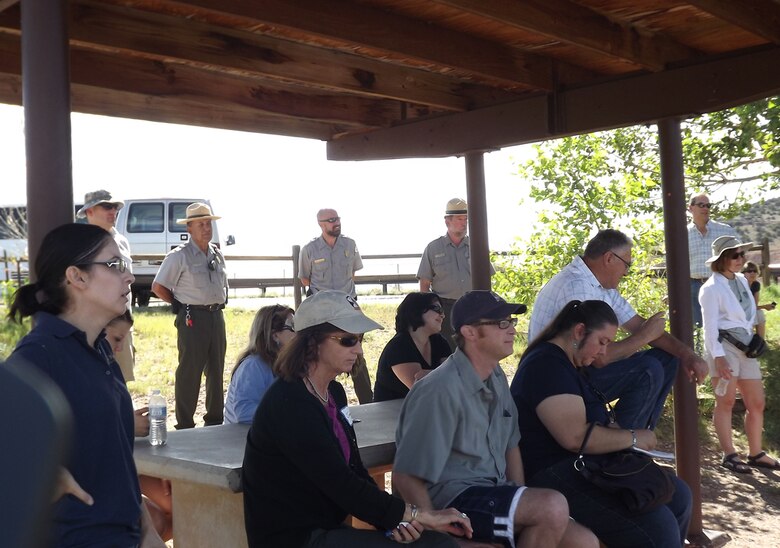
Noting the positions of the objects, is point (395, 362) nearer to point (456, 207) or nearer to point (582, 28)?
point (582, 28)

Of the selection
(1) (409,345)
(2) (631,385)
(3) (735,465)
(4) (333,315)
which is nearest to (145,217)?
(3) (735,465)

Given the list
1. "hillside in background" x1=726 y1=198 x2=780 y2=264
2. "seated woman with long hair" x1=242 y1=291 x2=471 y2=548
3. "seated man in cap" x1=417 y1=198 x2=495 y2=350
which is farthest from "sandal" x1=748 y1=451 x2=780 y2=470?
"hillside in background" x1=726 y1=198 x2=780 y2=264

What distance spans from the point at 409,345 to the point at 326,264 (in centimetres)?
271

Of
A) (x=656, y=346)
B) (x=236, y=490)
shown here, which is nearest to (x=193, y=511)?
(x=236, y=490)

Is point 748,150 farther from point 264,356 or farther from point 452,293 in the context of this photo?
point 264,356

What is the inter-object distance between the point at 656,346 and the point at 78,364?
3.30 meters

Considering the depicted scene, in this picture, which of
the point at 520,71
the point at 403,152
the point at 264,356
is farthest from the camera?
the point at 403,152

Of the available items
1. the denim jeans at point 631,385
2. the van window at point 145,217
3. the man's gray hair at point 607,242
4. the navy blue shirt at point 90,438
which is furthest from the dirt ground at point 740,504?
the van window at point 145,217

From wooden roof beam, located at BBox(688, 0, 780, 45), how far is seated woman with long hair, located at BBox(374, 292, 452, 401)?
86.8 inches

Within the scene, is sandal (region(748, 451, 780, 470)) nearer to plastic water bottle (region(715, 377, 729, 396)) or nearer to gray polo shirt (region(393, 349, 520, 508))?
plastic water bottle (region(715, 377, 729, 396))

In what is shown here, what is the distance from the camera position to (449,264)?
789 centimetres

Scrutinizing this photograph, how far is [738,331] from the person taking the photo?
23.4 feet

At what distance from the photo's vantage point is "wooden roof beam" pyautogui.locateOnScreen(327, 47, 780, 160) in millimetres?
4852

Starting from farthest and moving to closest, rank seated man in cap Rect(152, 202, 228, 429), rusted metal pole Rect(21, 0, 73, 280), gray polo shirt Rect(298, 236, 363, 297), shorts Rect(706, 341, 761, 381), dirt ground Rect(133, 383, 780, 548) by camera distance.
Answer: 1. gray polo shirt Rect(298, 236, 363, 297)
2. shorts Rect(706, 341, 761, 381)
3. seated man in cap Rect(152, 202, 228, 429)
4. dirt ground Rect(133, 383, 780, 548)
5. rusted metal pole Rect(21, 0, 73, 280)
